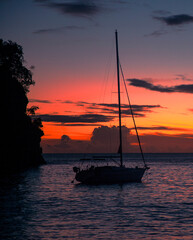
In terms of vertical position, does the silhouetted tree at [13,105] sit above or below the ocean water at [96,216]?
above

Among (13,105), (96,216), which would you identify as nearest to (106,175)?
(96,216)

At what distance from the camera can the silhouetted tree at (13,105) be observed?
2613 inches

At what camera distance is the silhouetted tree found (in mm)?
66375

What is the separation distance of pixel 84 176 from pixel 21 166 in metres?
36.2

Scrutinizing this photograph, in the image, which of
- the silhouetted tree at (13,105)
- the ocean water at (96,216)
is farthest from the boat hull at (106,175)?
the silhouetted tree at (13,105)

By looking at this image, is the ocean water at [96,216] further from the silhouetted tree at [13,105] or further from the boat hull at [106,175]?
the silhouetted tree at [13,105]

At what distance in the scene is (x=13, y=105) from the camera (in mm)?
68812

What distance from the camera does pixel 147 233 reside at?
19297 mm

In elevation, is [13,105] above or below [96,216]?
above

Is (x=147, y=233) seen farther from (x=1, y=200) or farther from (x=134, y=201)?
(x=1, y=200)

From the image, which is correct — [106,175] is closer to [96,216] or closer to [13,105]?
[96,216]

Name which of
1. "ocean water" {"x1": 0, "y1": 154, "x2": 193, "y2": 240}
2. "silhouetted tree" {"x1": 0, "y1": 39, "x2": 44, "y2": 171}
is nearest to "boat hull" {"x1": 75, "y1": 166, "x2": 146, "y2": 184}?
"ocean water" {"x1": 0, "y1": 154, "x2": 193, "y2": 240}

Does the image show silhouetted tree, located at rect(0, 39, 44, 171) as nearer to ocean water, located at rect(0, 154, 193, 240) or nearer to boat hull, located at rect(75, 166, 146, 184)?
boat hull, located at rect(75, 166, 146, 184)

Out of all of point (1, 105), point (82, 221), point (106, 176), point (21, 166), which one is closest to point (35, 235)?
point (82, 221)
